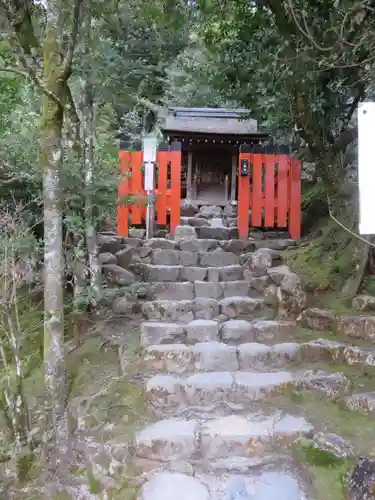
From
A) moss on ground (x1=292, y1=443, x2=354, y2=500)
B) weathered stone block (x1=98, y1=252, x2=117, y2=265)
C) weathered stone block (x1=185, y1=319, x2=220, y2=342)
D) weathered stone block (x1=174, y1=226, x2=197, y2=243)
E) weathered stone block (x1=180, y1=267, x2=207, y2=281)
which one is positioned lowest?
moss on ground (x1=292, y1=443, x2=354, y2=500)

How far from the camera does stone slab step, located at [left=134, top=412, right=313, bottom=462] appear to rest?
3.18 m

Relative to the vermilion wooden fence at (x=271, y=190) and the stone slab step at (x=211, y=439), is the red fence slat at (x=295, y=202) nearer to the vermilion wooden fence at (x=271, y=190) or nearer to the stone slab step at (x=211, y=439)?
the vermilion wooden fence at (x=271, y=190)

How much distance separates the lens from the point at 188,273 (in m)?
6.36

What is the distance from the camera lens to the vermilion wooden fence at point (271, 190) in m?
7.79

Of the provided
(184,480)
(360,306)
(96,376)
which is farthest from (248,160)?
(184,480)

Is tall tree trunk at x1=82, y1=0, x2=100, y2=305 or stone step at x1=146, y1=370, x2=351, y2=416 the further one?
tall tree trunk at x1=82, y1=0, x2=100, y2=305

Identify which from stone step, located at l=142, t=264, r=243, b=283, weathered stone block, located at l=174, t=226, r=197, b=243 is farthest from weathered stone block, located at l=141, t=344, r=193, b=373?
weathered stone block, located at l=174, t=226, r=197, b=243

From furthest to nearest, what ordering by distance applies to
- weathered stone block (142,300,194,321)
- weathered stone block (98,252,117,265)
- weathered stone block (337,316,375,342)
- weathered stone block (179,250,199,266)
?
1. weathered stone block (179,250,199,266)
2. weathered stone block (98,252,117,265)
3. weathered stone block (142,300,194,321)
4. weathered stone block (337,316,375,342)

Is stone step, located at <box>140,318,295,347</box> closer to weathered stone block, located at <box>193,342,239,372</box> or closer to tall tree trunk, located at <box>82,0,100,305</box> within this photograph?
weathered stone block, located at <box>193,342,239,372</box>

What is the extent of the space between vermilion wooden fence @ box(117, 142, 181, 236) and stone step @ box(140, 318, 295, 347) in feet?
10.1

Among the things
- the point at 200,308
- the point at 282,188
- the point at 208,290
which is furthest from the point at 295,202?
the point at 200,308

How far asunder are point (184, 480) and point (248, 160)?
5878mm

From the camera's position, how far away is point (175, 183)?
308 inches

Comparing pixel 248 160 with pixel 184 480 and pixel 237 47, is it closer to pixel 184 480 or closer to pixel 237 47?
pixel 237 47
